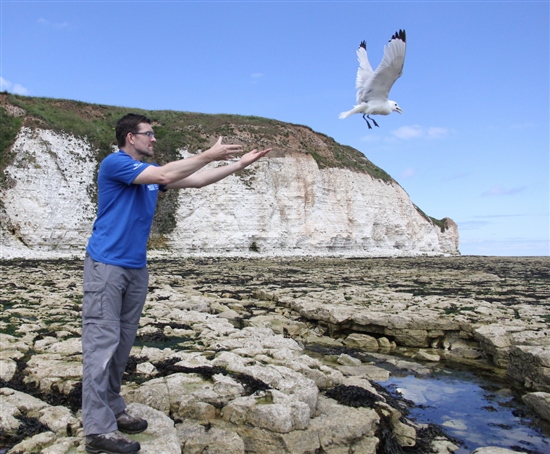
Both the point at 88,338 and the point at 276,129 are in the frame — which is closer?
the point at 88,338

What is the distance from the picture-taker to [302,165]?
154 feet

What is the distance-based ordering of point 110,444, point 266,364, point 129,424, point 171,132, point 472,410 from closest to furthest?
point 110,444 < point 129,424 < point 266,364 < point 472,410 < point 171,132

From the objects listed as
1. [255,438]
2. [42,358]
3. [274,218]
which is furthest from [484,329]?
[274,218]

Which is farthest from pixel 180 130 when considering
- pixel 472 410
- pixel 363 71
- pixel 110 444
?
pixel 110 444

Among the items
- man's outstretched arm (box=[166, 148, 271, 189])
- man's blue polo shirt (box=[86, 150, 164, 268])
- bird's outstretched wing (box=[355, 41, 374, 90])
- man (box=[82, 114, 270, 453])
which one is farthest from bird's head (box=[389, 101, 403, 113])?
man's blue polo shirt (box=[86, 150, 164, 268])

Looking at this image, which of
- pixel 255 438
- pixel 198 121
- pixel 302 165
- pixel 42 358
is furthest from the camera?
pixel 198 121

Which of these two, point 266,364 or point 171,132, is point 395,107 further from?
point 171,132

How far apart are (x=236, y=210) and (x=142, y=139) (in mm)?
38282

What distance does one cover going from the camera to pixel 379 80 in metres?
10.1

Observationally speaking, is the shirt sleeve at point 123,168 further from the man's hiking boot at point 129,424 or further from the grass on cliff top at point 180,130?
the grass on cliff top at point 180,130

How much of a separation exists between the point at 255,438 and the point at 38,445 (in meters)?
1.70

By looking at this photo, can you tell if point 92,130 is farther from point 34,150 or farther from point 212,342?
point 212,342

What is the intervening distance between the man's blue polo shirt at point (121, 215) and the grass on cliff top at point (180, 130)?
37644 millimetres

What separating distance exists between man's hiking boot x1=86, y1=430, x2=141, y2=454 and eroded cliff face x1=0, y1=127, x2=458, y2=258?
97.5 feet
